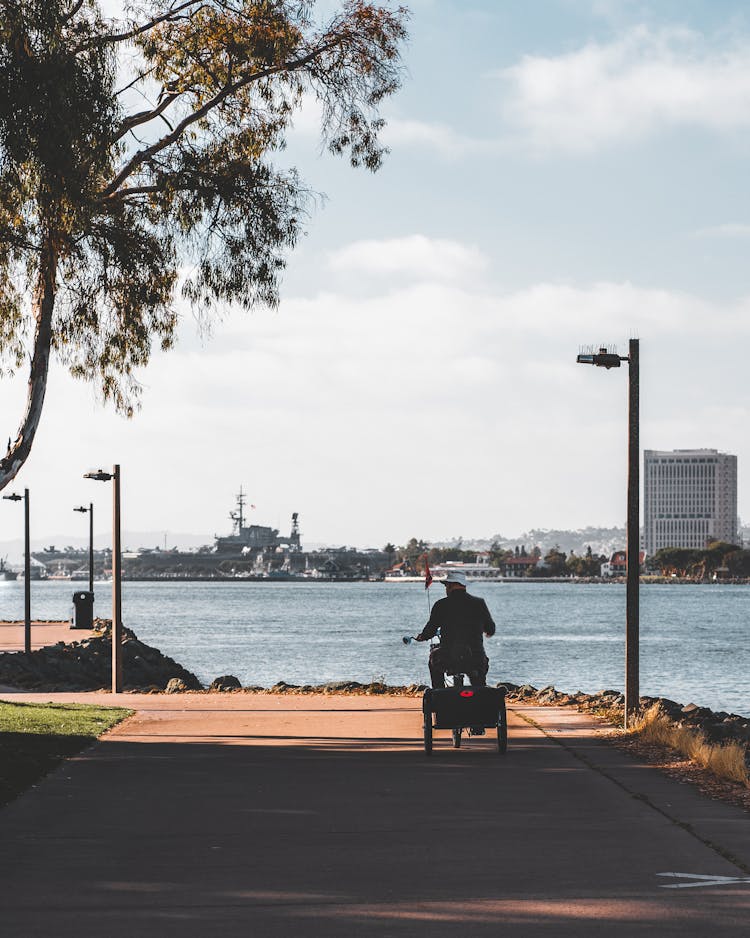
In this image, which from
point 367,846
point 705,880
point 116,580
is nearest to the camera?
point 705,880

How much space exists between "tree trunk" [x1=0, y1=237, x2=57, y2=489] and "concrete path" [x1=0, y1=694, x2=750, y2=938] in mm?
4050

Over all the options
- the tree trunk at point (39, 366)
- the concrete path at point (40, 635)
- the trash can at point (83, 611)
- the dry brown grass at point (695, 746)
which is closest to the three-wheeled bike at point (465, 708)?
the dry brown grass at point (695, 746)

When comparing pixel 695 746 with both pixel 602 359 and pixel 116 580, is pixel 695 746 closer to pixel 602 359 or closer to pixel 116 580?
pixel 602 359

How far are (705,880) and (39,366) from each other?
1217 cm

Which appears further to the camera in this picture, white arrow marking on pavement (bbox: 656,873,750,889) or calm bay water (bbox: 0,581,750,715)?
calm bay water (bbox: 0,581,750,715)

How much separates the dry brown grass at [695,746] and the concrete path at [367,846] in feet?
2.08

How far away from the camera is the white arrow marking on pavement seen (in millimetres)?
8336

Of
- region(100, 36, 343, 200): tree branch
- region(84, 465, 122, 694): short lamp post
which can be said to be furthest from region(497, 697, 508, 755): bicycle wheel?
region(84, 465, 122, 694): short lamp post

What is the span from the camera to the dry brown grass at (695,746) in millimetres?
13449

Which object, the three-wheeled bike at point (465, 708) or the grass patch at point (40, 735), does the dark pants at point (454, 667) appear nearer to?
the three-wheeled bike at point (465, 708)

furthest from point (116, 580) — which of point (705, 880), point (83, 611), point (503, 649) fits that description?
point (503, 649)

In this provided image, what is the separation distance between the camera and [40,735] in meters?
17.5

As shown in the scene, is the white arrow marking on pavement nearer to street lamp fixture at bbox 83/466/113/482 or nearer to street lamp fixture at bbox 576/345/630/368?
street lamp fixture at bbox 576/345/630/368

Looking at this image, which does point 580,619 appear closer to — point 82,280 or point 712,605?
point 712,605
